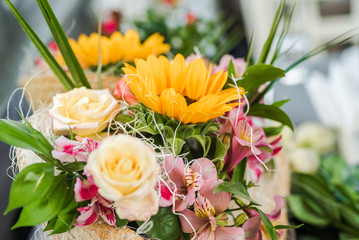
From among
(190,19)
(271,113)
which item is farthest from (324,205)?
(190,19)

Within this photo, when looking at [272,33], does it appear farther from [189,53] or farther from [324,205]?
[324,205]

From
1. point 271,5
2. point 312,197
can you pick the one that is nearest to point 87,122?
point 312,197

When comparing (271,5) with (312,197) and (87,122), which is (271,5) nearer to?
(312,197)

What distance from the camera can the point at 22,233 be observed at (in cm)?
66

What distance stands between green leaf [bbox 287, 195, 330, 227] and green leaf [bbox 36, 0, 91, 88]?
0.55 metres

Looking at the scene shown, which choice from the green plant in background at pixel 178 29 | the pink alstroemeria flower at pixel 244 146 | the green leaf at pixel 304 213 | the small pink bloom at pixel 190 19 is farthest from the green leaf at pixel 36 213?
the small pink bloom at pixel 190 19

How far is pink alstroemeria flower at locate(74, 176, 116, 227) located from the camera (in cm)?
35

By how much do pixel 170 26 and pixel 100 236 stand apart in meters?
0.94

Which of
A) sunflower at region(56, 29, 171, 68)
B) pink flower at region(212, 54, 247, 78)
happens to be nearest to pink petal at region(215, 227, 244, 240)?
pink flower at region(212, 54, 247, 78)

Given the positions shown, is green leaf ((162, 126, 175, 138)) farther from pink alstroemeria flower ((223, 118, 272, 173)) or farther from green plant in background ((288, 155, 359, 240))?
green plant in background ((288, 155, 359, 240))

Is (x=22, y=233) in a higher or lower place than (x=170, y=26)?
lower

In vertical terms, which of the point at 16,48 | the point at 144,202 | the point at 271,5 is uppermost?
the point at 144,202

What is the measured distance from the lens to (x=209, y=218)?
383mm

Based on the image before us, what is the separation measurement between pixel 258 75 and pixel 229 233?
7.8 inches
